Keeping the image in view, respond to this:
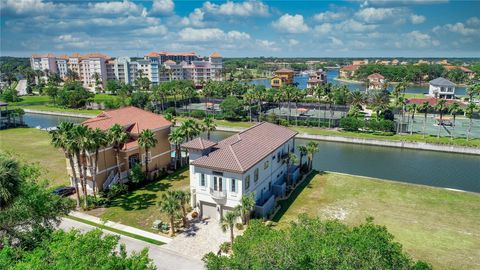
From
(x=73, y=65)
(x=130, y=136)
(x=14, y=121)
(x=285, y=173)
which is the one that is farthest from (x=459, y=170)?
(x=73, y=65)

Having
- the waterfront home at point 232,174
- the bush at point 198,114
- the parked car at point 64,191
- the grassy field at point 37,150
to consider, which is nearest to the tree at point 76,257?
the waterfront home at point 232,174

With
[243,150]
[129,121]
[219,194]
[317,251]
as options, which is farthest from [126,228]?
[317,251]

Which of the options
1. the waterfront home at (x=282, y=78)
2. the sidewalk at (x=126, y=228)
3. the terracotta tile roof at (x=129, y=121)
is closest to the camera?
the sidewalk at (x=126, y=228)

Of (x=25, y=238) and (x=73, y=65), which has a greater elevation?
(x=73, y=65)

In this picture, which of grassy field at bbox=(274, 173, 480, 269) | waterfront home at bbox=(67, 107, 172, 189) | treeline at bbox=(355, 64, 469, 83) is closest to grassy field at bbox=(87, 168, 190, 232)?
waterfront home at bbox=(67, 107, 172, 189)

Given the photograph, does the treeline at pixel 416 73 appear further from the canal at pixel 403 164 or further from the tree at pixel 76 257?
the tree at pixel 76 257

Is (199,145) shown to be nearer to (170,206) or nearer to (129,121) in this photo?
(170,206)

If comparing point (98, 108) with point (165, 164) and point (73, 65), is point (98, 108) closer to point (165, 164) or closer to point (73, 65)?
point (165, 164)
